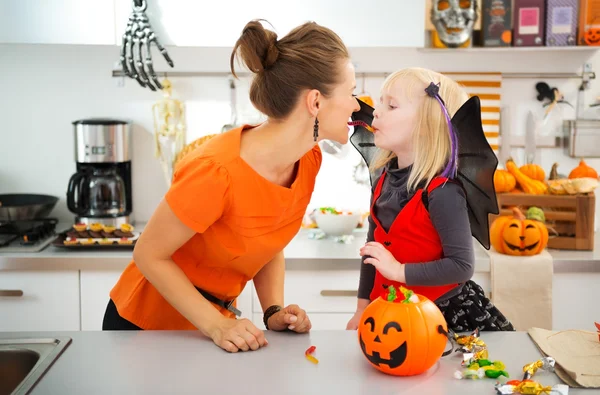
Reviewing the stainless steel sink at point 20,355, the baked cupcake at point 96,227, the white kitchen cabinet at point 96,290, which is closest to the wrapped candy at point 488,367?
the stainless steel sink at point 20,355

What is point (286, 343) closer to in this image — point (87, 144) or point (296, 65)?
point (296, 65)

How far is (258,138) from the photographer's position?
61.7 inches

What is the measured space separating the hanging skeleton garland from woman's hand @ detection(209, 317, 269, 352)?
160cm

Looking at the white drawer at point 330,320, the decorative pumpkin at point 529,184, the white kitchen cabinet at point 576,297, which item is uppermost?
the decorative pumpkin at point 529,184

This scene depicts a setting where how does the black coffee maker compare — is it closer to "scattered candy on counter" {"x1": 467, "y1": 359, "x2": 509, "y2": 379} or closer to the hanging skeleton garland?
the hanging skeleton garland

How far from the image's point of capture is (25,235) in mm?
2648

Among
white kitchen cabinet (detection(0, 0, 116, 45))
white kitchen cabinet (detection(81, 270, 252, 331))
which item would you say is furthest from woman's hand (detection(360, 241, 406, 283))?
white kitchen cabinet (detection(0, 0, 116, 45))

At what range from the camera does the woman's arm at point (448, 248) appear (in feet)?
5.38

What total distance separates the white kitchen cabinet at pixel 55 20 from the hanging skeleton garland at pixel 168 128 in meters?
0.43

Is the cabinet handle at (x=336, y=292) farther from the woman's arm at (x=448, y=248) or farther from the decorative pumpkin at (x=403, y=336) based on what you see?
the decorative pumpkin at (x=403, y=336)

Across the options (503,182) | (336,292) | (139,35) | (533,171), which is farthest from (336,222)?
(139,35)

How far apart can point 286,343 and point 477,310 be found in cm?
52

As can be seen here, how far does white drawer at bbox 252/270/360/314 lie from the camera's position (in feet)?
8.45

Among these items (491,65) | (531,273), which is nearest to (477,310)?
(531,273)
